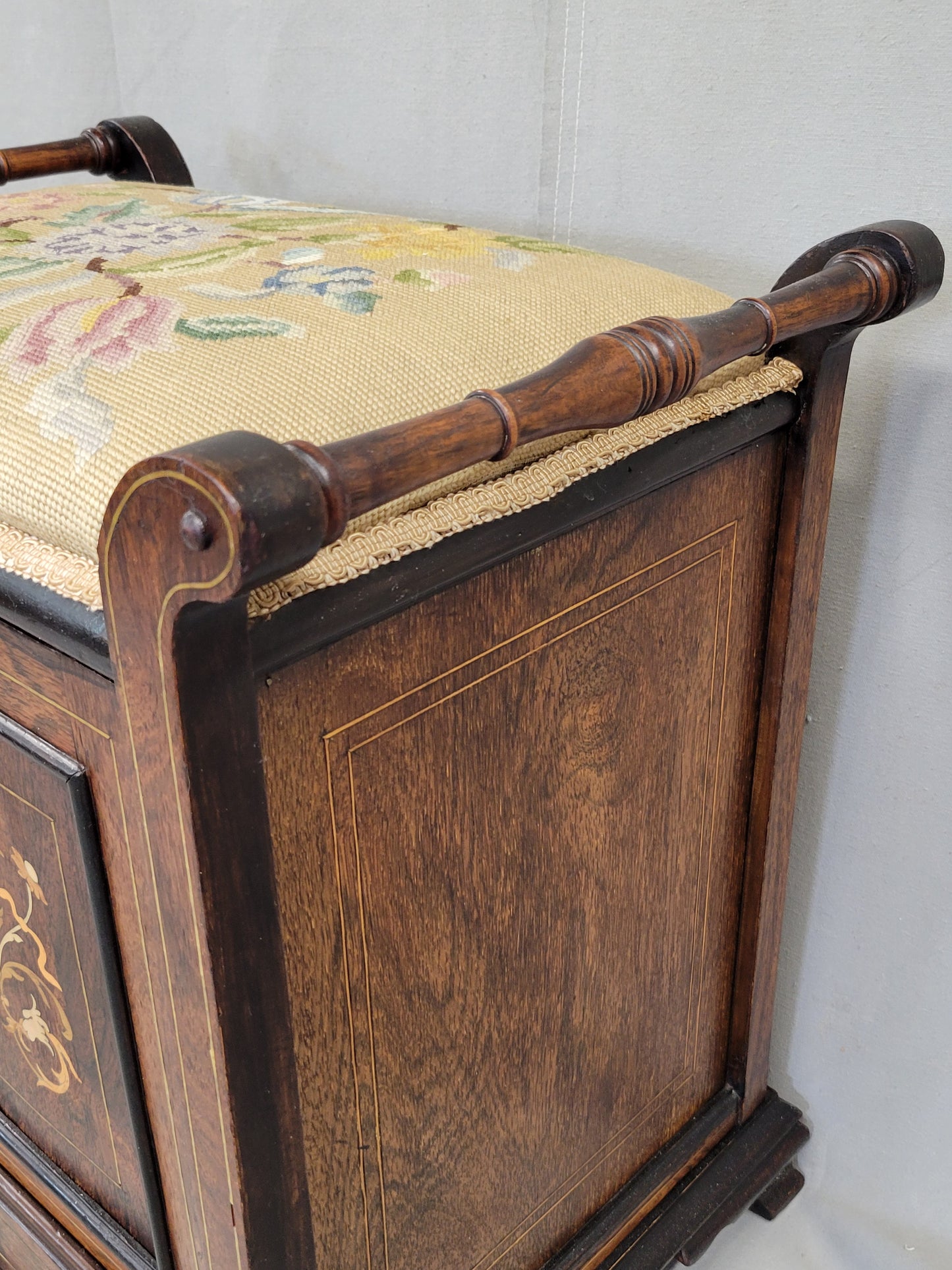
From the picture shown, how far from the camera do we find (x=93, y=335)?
47 cm

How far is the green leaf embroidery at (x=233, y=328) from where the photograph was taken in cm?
47

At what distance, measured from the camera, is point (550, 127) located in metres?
0.77

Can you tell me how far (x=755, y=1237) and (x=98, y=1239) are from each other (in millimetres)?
517

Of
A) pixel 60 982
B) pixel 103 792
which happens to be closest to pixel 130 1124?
pixel 60 982

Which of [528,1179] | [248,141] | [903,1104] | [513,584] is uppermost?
[248,141]

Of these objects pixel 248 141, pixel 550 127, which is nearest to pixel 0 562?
pixel 550 127

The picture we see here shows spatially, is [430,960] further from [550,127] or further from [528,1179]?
[550,127]

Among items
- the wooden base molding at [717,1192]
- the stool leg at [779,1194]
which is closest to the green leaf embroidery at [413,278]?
the wooden base molding at [717,1192]

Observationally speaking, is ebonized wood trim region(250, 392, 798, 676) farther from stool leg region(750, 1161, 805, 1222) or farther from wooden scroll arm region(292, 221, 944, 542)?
stool leg region(750, 1161, 805, 1222)

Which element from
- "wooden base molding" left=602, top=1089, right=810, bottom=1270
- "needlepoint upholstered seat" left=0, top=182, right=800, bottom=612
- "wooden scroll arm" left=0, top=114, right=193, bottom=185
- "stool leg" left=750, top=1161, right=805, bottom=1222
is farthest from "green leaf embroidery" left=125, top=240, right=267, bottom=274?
"stool leg" left=750, top=1161, right=805, bottom=1222

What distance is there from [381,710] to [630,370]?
0.16 meters

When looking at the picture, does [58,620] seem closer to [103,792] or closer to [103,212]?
[103,792]

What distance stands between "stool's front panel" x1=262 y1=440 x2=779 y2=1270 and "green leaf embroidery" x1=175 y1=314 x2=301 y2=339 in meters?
0.13

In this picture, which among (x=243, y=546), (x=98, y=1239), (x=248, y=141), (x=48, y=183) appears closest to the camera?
(x=243, y=546)
